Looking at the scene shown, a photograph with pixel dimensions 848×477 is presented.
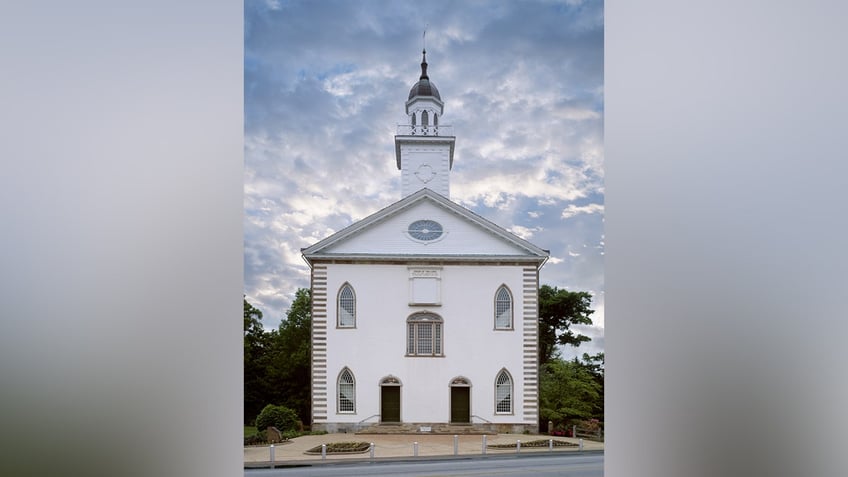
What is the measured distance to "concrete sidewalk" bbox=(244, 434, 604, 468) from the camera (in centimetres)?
1088

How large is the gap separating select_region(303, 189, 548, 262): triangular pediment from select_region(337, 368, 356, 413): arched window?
8.45ft

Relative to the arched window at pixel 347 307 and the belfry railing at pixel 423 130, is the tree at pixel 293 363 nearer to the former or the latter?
the arched window at pixel 347 307

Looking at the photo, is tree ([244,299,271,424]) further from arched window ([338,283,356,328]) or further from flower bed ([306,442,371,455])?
flower bed ([306,442,371,455])

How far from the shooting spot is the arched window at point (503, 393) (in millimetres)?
13898

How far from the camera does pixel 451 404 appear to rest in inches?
546

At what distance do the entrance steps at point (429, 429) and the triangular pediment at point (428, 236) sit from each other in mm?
3584

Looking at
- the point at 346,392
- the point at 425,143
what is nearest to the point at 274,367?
the point at 346,392
